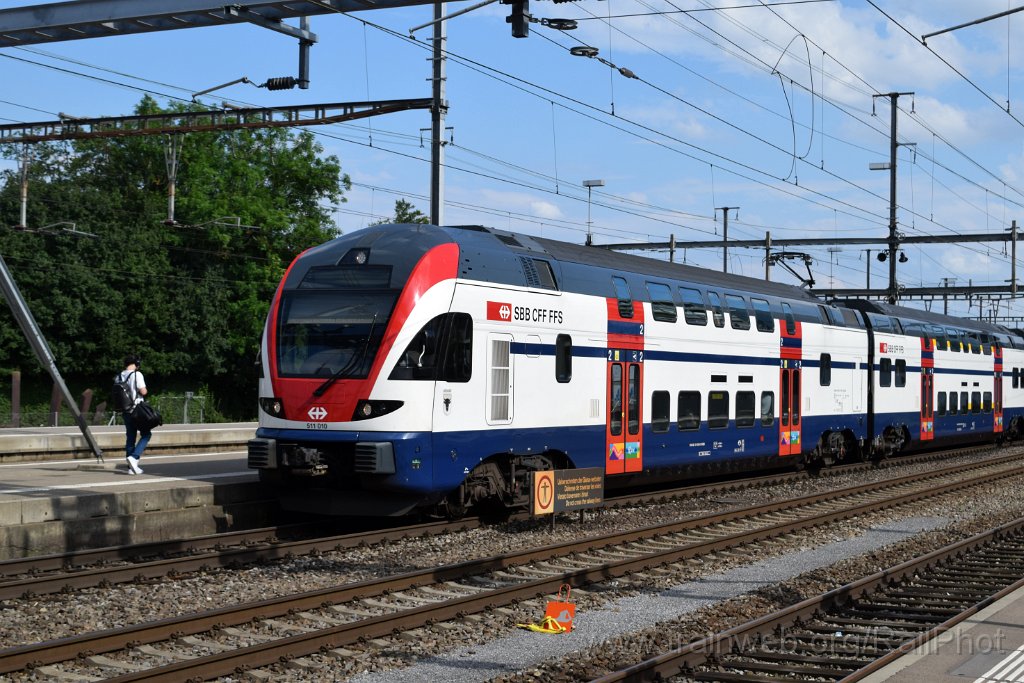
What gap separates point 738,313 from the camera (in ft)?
67.7

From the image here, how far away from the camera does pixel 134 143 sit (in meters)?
56.2

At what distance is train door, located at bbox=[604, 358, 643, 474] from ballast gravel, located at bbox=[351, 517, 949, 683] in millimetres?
3537

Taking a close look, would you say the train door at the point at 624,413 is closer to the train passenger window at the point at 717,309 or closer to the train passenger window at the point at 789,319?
the train passenger window at the point at 717,309

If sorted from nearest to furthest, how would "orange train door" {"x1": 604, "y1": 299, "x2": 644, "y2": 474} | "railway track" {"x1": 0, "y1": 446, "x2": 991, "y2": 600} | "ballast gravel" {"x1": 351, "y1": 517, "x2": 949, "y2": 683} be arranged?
"ballast gravel" {"x1": 351, "y1": 517, "x2": 949, "y2": 683}
"railway track" {"x1": 0, "y1": 446, "x2": 991, "y2": 600}
"orange train door" {"x1": 604, "y1": 299, "x2": 644, "y2": 474}

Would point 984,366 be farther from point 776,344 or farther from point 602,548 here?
point 602,548

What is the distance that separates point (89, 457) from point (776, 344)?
13113mm

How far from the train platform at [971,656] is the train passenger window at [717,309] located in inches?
428

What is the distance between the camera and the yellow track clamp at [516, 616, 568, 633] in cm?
935

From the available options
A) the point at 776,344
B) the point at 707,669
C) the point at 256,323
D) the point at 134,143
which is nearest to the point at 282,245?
the point at 256,323

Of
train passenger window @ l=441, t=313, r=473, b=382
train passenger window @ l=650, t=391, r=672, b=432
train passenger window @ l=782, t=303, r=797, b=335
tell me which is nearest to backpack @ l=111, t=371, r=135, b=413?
train passenger window @ l=441, t=313, r=473, b=382

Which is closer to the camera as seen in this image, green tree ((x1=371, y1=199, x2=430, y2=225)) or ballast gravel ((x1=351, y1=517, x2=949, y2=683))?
ballast gravel ((x1=351, y1=517, x2=949, y2=683))

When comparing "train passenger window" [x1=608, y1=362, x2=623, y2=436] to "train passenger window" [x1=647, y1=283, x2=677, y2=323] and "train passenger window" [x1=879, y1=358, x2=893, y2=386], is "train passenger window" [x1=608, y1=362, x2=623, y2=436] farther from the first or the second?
"train passenger window" [x1=879, y1=358, x2=893, y2=386]

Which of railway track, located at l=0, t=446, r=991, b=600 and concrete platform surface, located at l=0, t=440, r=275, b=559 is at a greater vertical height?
concrete platform surface, located at l=0, t=440, r=275, b=559

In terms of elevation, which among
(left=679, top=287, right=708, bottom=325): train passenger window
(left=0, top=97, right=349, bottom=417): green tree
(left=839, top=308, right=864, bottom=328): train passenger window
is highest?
(left=0, top=97, right=349, bottom=417): green tree
